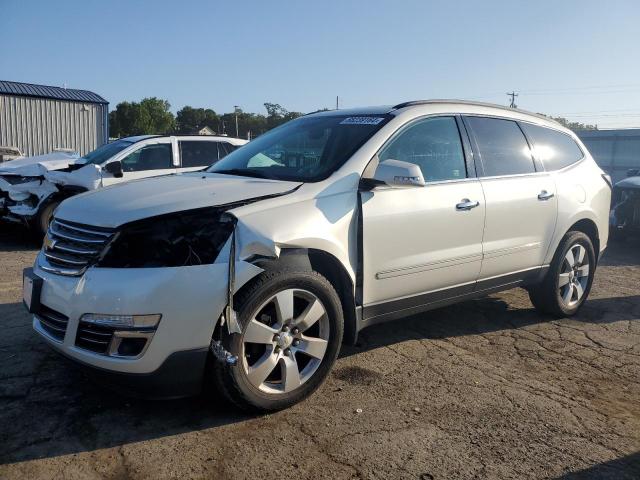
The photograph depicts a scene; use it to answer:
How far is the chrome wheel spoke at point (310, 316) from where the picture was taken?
3115mm

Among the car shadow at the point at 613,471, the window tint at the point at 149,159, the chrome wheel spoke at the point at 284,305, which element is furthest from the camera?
the window tint at the point at 149,159

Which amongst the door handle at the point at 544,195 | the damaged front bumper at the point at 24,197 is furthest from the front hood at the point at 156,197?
the damaged front bumper at the point at 24,197

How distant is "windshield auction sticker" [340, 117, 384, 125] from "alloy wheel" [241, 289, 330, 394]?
1386 millimetres

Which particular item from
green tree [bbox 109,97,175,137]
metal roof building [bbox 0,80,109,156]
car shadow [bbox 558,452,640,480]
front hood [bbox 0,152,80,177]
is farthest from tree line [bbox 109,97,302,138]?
car shadow [bbox 558,452,640,480]

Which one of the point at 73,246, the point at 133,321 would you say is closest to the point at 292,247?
the point at 133,321

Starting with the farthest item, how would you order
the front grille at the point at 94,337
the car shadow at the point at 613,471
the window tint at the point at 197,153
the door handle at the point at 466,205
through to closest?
the window tint at the point at 197,153 → the door handle at the point at 466,205 → the front grille at the point at 94,337 → the car shadow at the point at 613,471

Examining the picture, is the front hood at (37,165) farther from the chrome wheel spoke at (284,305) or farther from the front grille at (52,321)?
the chrome wheel spoke at (284,305)

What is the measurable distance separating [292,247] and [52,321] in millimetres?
1366

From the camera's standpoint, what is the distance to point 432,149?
3.98 meters

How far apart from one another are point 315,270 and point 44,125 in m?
25.1

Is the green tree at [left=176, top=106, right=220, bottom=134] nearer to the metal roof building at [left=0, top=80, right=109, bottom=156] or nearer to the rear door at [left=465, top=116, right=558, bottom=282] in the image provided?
the metal roof building at [left=0, top=80, right=109, bottom=156]

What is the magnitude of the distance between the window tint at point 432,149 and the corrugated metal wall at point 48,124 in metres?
24.2

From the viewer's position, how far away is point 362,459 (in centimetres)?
269

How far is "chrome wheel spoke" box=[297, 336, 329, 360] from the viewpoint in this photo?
3164 mm
